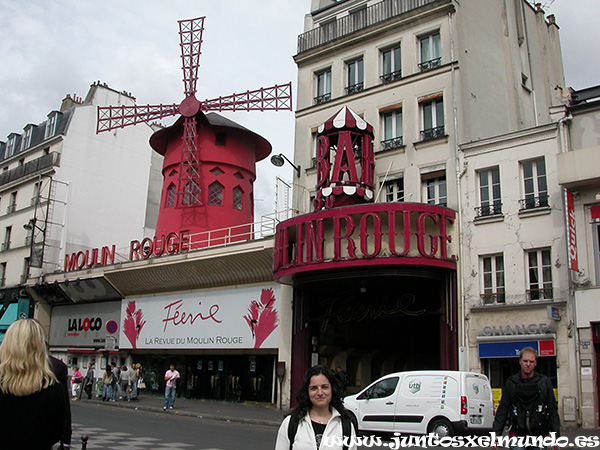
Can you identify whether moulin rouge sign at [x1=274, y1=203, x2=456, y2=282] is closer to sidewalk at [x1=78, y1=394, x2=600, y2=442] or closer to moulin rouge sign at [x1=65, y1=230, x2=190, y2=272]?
sidewalk at [x1=78, y1=394, x2=600, y2=442]

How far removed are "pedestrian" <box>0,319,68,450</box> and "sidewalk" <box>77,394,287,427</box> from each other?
38.4ft

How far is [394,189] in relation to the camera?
17766 mm

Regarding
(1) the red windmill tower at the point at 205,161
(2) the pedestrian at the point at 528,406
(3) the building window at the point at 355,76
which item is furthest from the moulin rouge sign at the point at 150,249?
(2) the pedestrian at the point at 528,406

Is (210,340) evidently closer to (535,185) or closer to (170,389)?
(170,389)

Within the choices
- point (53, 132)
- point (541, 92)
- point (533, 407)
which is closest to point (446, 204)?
point (541, 92)

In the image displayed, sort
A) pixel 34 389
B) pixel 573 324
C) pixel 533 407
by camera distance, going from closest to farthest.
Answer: pixel 34 389
pixel 533 407
pixel 573 324

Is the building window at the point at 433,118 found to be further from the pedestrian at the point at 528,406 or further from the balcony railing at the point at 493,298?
the pedestrian at the point at 528,406

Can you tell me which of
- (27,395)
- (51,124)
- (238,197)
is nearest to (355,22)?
(238,197)

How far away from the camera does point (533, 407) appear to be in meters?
5.20

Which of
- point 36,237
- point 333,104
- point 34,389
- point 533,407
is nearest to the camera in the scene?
point 34,389

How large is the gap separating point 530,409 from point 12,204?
31807 mm

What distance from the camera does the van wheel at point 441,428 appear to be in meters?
10.4

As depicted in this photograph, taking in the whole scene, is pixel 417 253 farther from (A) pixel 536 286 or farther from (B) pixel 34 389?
(B) pixel 34 389

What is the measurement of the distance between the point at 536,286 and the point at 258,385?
8.98 m
